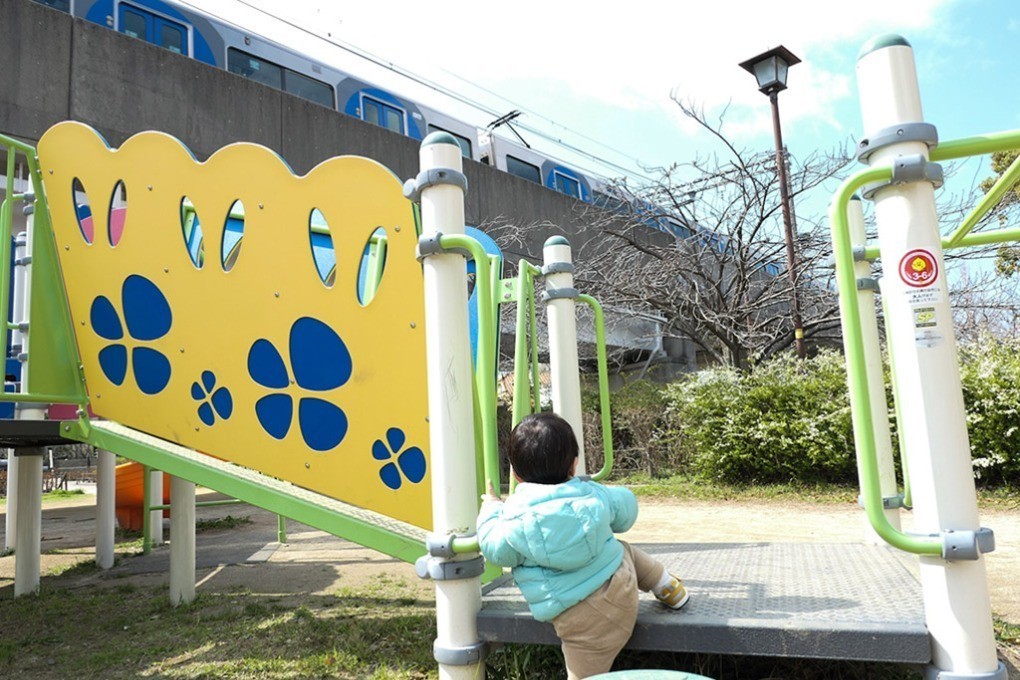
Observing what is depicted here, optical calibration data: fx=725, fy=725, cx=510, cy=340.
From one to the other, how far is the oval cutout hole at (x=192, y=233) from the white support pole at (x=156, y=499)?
2.90 m

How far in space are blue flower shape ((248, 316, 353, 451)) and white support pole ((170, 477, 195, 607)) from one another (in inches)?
66.0

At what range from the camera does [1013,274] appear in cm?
1280

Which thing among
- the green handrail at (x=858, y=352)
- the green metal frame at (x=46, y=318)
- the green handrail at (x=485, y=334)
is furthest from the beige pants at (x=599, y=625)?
the green metal frame at (x=46, y=318)

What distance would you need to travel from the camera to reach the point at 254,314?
10.1ft

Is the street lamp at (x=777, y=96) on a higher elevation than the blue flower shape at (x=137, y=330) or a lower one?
higher

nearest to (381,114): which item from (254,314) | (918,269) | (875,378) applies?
(254,314)

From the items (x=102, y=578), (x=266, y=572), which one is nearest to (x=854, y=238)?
(x=266, y=572)

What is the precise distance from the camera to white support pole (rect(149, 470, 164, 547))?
634cm

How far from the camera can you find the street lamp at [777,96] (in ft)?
30.8

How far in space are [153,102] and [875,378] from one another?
8487 mm

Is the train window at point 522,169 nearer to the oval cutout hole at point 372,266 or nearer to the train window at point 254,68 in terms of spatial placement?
the train window at point 254,68

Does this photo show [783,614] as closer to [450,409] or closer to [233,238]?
[450,409]

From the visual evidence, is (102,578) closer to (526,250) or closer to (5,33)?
(5,33)

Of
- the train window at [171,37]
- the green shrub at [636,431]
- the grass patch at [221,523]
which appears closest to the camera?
the grass patch at [221,523]
